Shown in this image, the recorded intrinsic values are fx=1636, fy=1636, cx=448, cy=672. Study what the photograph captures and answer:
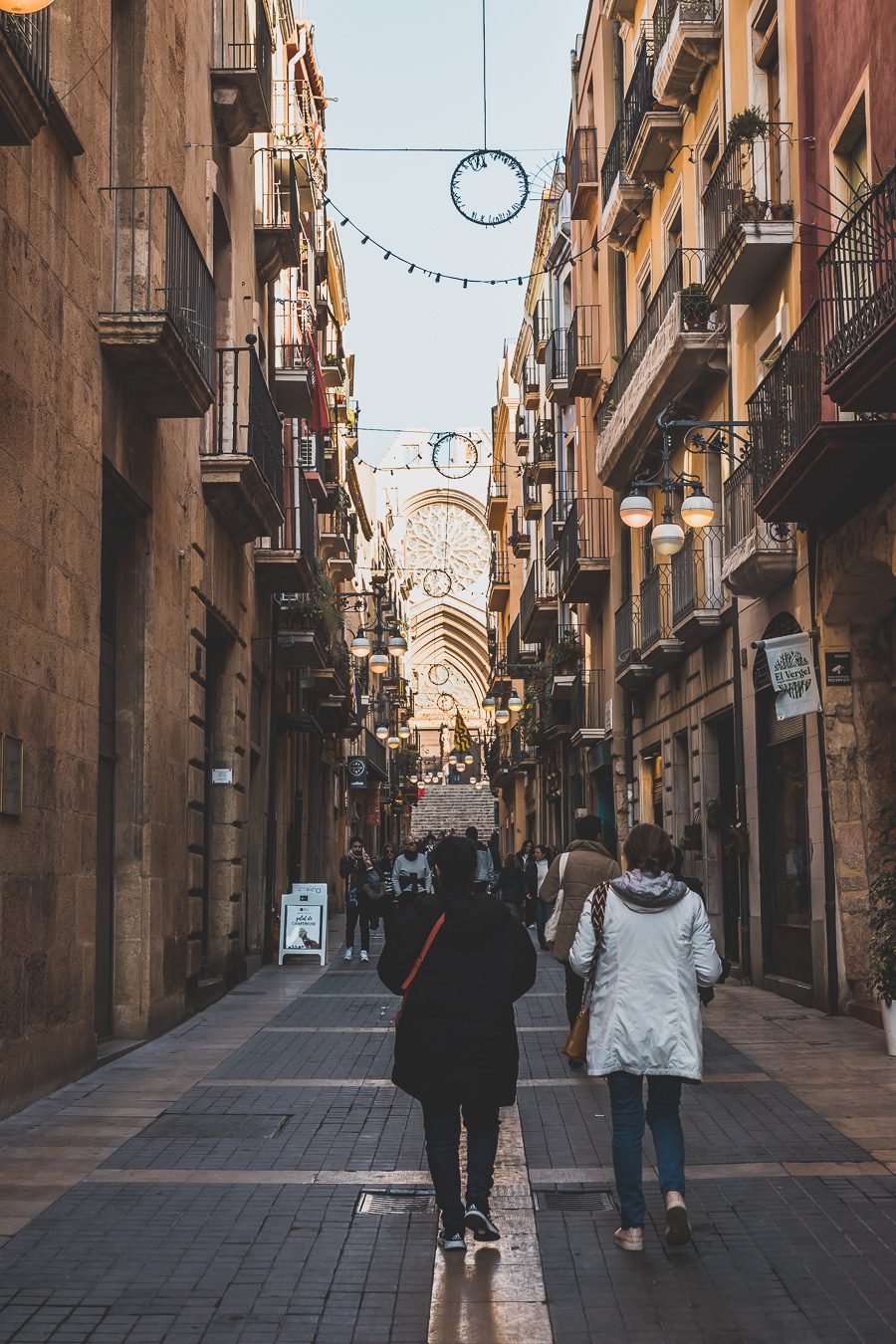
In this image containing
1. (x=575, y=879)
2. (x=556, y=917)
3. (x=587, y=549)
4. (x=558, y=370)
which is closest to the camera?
(x=556, y=917)

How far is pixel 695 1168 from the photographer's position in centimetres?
801

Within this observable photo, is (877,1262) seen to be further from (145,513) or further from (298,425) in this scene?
(298,425)

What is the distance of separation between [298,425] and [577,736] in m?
8.89

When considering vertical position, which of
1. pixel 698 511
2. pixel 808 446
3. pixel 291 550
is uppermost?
pixel 291 550

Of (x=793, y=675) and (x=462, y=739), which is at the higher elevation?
(x=462, y=739)

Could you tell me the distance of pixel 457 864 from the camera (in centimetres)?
671

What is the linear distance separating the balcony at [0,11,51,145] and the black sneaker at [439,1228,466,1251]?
5.56 m

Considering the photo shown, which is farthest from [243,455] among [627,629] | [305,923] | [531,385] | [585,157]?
[531,385]

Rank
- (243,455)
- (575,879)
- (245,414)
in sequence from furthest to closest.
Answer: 1. (245,414)
2. (243,455)
3. (575,879)

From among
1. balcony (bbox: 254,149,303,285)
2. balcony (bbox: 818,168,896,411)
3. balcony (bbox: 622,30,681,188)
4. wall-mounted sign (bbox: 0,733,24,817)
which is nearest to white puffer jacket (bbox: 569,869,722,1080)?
wall-mounted sign (bbox: 0,733,24,817)

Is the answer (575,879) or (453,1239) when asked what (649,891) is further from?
(575,879)

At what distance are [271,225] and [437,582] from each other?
84.4 meters

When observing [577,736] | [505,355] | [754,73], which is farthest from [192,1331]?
[505,355]

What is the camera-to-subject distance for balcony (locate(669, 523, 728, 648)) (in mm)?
20781
